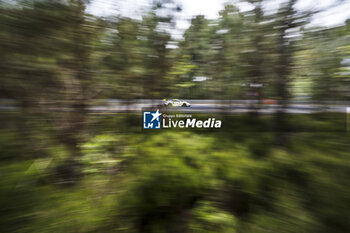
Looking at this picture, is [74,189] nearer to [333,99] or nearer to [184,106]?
[184,106]

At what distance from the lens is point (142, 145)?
1743 millimetres

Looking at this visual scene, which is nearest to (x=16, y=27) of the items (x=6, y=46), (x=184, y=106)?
(x=6, y=46)

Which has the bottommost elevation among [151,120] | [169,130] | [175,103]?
[169,130]

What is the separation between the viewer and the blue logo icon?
1.72 m

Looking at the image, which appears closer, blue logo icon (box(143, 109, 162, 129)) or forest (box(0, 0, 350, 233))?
forest (box(0, 0, 350, 233))

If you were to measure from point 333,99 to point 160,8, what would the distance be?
2.04m

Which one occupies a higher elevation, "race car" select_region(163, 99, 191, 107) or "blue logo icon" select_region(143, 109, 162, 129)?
"race car" select_region(163, 99, 191, 107)

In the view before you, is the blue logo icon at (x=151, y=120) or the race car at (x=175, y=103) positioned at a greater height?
the race car at (x=175, y=103)

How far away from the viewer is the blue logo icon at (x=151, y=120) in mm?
1722

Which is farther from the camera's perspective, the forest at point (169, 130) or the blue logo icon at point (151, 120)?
the blue logo icon at point (151, 120)

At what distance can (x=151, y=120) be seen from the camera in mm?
1743

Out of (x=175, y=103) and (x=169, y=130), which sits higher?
(x=175, y=103)

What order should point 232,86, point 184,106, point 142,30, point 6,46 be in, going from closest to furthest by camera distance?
point 6,46 → point 142,30 → point 232,86 → point 184,106

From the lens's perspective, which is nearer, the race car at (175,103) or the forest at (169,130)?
the forest at (169,130)
